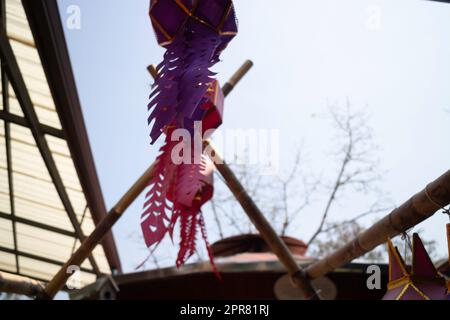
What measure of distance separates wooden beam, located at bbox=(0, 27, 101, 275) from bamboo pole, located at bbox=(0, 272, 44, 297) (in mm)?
2275

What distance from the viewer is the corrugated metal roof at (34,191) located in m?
6.03

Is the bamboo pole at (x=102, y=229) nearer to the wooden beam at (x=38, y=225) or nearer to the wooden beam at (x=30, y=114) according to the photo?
the wooden beam at (x=30, y=114)

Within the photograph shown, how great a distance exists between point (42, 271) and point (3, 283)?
7442 millimetres

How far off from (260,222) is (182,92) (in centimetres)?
271

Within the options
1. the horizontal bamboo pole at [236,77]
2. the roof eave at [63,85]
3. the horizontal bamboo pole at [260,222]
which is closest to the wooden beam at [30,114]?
the roof eave at [63,85]

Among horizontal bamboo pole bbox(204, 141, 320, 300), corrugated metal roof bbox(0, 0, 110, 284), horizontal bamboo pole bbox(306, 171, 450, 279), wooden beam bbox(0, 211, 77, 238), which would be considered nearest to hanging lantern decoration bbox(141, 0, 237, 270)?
horizontal bamboo pole bbox(306, 171, 450, 279)

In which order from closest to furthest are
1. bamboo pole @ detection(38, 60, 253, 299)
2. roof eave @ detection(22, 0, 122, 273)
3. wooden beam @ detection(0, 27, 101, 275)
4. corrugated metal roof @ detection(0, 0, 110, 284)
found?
1. roof eave @ detection(22, 0, 122, 273)
2. bamboo pole @ detection(38, 60, 253, 299)
3. wooden beam @ detection(0, 27, 101, 275)
4. corrugated metal roof @ detection(0, 0, 110, 284)

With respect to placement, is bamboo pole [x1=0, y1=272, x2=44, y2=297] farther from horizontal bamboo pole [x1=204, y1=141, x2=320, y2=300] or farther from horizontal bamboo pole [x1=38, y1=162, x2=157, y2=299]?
horizontal bamboo pole [x1=204, y1=141, x2=320, y2=300]

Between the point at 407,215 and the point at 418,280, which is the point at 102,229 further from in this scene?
the point at 418,280

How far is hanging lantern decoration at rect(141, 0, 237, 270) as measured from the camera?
2295 mm
